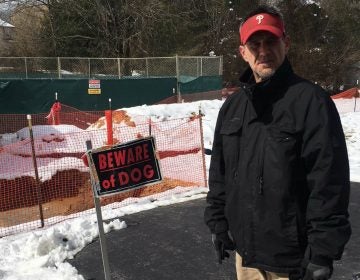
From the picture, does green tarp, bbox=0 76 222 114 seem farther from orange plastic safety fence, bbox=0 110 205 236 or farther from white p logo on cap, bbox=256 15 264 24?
white p logo on cap, bbox=256 15 264 24

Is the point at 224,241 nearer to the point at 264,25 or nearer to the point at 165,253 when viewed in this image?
the point at 264,25

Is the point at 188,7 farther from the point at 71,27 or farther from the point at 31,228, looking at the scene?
the point at 31,228

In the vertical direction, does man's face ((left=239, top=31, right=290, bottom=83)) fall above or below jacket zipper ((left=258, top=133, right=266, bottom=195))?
above

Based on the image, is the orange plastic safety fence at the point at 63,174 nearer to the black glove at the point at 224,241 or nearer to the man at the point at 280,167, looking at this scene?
the black glove at the point at 224,241

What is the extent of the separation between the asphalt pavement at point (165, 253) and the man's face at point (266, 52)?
2846 mm

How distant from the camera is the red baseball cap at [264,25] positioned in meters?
2.52

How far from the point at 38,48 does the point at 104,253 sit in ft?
120

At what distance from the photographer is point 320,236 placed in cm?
229

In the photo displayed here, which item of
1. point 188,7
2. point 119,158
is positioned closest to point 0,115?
point 119,158

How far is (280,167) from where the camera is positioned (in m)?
2.40

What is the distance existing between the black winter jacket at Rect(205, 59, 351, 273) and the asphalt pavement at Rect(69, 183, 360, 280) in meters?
2.33

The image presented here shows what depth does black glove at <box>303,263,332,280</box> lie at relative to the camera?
7.63 feet

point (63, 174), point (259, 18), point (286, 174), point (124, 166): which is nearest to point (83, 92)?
point (63, 174)

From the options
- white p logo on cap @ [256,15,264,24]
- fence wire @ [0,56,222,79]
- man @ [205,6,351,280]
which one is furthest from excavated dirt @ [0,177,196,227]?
fence wire @ [0,56,222,79]
